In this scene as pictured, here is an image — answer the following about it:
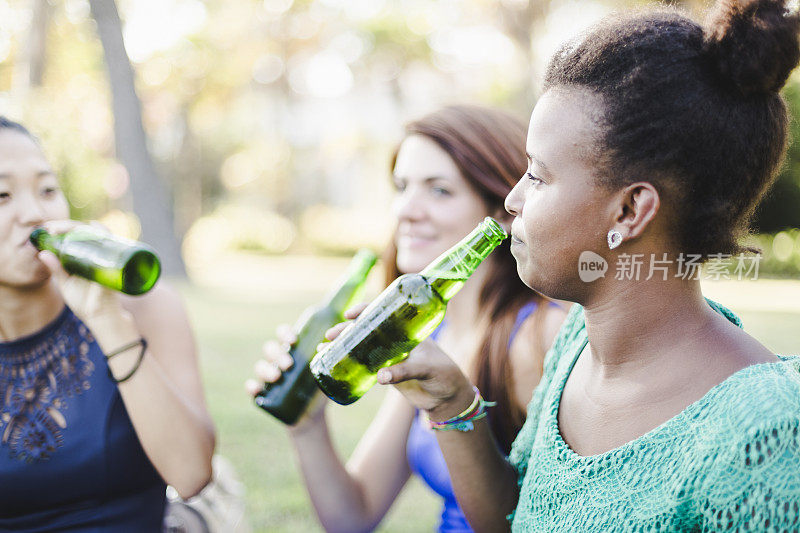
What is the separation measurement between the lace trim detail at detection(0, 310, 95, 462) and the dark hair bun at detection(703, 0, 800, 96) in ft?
6.50

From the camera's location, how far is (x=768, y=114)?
45.8 inches

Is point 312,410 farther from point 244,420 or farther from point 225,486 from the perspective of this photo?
point 244,420

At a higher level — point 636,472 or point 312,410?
point 636,472

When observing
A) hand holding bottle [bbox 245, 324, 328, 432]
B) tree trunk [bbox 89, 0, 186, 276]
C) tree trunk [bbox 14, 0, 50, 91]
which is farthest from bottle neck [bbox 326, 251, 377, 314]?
tree trunk [bbox 14, 0, 50, 91]

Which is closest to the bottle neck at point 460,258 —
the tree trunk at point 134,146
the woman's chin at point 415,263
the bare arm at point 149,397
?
the woman's chin at point 415,263

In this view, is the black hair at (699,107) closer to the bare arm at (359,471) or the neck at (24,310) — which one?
the bare arm at (359,471)

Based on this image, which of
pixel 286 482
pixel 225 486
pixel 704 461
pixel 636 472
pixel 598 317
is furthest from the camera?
pixel 286 482

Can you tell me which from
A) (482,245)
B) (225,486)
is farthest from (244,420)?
(482,245)

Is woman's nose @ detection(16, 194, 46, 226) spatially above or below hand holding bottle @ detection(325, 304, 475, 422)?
above

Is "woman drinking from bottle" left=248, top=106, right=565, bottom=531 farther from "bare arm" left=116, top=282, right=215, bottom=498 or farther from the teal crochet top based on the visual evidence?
the teal crochet top

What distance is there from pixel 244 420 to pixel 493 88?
1808cm

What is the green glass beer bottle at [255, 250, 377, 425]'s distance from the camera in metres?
2.06

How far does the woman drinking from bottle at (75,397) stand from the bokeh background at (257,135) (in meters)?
2.37

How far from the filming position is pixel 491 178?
2.35 m
